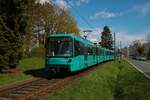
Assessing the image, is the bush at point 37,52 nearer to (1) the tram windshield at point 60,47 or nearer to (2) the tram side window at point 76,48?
(2) the tram side window at point 76,48

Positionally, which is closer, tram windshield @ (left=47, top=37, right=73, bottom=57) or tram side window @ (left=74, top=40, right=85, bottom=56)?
tram windshield @ (left=47, top=37, right=73, bottom=57)

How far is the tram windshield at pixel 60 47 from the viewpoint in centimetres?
2203

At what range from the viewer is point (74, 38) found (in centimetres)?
2277

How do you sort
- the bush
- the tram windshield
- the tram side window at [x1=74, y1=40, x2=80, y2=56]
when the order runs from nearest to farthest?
the tram windshield → the tram side window at [x1=74, y1=40, x2=80, y2=56] → the bush

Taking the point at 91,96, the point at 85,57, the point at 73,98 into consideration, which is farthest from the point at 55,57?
the point at 73,98

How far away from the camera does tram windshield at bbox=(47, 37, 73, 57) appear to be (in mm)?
22031

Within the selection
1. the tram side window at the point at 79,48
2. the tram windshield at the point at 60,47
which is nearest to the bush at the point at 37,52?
the tram side window at the point at 79,48

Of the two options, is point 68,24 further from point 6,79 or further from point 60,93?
point 60,93

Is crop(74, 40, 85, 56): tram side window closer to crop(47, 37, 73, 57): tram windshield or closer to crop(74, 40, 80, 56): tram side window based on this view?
crop(74, 40, 80, 56): tram side window

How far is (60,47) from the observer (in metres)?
22.1

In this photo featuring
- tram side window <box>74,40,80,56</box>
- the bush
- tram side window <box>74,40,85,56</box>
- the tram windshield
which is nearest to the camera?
the tram windshield

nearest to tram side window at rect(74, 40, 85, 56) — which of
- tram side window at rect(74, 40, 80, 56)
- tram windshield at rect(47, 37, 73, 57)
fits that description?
tram side window at rect(74, 40, 80, 56)

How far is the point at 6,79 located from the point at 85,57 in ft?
30.0

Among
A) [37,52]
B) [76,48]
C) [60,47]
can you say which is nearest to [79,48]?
[76,48]
